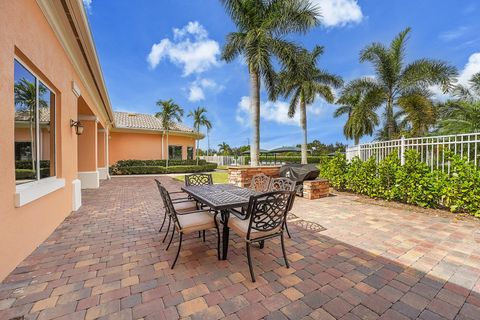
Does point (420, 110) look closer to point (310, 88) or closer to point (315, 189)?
point (310, 88)

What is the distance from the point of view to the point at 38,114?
3643 mm

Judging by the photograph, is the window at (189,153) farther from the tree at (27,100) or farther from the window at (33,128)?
the tree at (27,100)

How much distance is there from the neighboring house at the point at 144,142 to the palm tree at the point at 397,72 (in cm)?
1374

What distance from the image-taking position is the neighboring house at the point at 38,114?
2.52 m

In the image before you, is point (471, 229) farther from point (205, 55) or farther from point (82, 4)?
point (205, 55)

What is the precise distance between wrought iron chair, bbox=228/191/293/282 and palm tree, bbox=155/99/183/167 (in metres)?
15.6

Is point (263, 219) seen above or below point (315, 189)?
above

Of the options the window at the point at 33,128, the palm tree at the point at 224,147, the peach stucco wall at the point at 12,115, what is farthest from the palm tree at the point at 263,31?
the palm tree at the point at 224,147

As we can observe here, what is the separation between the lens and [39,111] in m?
3.68

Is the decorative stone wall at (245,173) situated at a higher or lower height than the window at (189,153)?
lower

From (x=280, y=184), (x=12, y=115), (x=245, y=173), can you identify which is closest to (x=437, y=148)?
(x=280, y=184)

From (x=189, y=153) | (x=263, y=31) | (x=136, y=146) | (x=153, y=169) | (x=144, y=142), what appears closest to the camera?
(x=263, y=31)

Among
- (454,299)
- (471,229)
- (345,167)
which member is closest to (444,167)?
(471,229)

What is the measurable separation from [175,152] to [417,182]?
53.7ft
